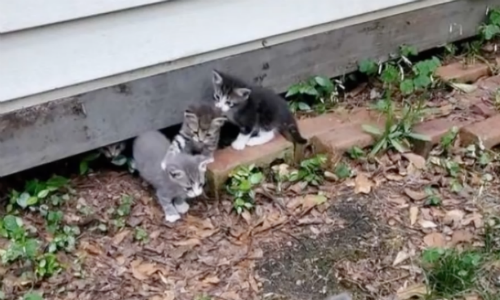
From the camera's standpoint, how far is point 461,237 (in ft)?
10.8

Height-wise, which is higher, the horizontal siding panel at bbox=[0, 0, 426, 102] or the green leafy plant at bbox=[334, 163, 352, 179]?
the horizontal siding panel at bbox=[0, 0, 426, 102]

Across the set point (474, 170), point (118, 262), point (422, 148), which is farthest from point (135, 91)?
point (474, 170)

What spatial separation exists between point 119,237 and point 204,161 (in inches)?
19.5

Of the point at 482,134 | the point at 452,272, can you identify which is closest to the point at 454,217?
the point at 452,272

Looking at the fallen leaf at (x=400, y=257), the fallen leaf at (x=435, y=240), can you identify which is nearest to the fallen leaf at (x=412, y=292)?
the fallen leaf at (x=400, y=257)

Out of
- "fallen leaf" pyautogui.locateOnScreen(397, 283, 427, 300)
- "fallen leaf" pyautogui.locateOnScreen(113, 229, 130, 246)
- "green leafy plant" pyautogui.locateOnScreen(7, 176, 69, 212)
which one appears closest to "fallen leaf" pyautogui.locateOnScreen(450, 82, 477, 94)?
"fallen leaf" pyautogui.locateOnScreen(397, 283, 427, 300)

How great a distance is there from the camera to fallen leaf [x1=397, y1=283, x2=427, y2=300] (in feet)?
9.80

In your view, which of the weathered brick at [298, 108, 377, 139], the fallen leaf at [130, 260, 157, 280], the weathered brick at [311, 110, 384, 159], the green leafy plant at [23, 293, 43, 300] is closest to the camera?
the green leafy plant at [23, 293, 43, 300]

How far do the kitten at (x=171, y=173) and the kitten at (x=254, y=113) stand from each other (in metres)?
0.26

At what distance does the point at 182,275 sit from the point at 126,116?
34.2 inches

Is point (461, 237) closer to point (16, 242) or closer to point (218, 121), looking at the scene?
point (218, 121)

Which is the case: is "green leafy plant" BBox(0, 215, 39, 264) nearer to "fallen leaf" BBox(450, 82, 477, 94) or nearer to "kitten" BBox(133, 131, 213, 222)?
"kitten" BBox(133, 131, 213, 222)

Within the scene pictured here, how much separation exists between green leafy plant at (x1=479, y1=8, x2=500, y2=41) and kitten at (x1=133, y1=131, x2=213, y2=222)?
203cm

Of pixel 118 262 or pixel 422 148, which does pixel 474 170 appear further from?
pixel 118 262
